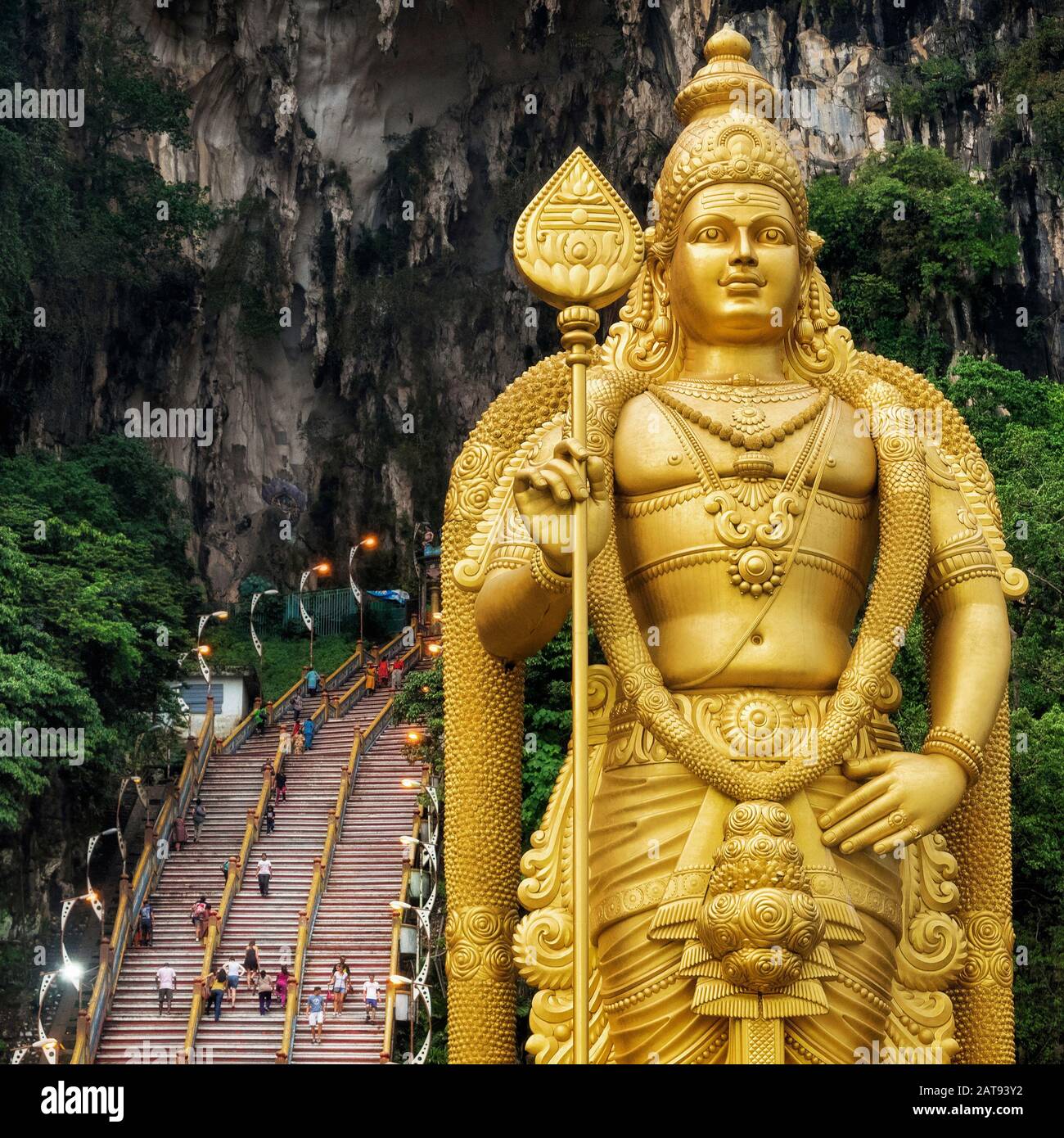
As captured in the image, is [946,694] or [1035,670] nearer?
[946,694]

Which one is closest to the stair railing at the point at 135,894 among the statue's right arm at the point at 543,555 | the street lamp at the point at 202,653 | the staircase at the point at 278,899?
the street lamp at the point at 202,653

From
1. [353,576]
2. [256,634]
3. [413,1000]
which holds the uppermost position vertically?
[353,576]

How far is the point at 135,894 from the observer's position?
21.3 metres

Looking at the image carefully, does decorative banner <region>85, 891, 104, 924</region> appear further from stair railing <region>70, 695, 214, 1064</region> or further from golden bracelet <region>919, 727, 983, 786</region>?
golden bracelet <region>919, 727, 983, 786</region>

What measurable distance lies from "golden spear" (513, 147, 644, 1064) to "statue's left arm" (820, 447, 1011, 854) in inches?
39.7

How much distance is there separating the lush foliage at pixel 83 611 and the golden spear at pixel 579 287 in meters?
13.7

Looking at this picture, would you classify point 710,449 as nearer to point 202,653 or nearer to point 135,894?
point 135,894

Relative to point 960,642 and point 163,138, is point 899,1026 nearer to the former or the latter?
point 960,642

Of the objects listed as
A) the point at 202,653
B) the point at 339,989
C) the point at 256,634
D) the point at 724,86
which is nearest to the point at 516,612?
the point at 724,86

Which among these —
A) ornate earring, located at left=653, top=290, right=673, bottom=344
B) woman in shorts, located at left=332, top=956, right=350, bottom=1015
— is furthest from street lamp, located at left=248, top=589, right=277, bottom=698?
ornate earring, located at left=653, top=290, right=673, bottom=344

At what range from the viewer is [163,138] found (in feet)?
119

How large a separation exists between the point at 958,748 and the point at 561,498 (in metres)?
1.80

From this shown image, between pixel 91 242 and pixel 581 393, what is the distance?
2689cm

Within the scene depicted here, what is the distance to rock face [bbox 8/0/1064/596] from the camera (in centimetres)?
3716
